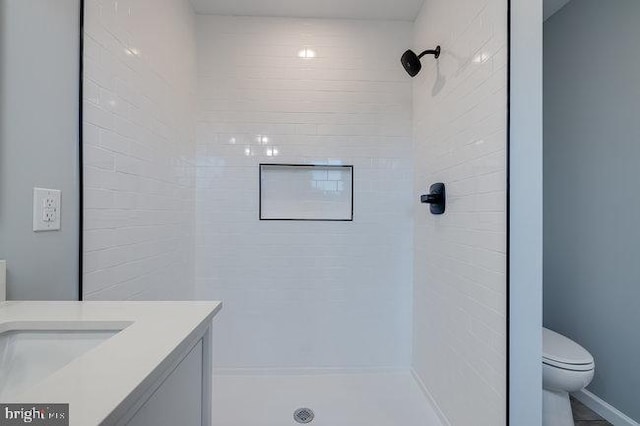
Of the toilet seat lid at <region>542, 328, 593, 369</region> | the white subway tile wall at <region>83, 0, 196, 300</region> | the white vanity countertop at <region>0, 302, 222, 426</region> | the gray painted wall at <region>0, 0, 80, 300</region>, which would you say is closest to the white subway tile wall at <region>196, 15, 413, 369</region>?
the white subway tile wall at <region>83, 0, 196, 300</region>

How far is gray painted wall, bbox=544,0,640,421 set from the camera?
5.58ft

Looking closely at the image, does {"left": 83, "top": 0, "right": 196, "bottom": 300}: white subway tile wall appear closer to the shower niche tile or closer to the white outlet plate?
the white outlet plate

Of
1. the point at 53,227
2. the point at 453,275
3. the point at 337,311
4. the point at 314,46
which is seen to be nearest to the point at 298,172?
the point at 314,46

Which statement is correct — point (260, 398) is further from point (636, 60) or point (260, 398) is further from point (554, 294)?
point (636, 60)

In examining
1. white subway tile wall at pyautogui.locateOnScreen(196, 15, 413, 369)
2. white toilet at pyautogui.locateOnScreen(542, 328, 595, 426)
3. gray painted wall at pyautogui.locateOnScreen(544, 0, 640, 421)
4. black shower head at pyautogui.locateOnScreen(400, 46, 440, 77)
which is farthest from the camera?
white subway tile wall at pyautogui.locateOnScreen(196, 15, 413, 369)

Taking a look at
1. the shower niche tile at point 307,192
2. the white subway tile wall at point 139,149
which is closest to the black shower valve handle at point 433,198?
the shower niche tile at point 307,192

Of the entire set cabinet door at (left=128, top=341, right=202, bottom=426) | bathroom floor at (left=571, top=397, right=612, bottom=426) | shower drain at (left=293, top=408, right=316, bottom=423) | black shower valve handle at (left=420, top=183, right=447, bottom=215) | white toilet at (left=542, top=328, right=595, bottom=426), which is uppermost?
black shower valve handle at (left=420, top=183, right=447, bottom=215)

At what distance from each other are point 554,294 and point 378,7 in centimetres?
239

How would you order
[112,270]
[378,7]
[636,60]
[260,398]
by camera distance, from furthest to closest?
[378,7] < [260,398] < [636,60] < [112,270]

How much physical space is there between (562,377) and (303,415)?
133 cm

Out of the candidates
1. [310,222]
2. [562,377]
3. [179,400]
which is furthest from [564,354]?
[179,400]

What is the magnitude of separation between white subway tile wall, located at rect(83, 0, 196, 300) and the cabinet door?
77 cm

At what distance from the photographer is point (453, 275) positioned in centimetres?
164

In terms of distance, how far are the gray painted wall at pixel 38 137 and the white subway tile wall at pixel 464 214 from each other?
5.34ft
